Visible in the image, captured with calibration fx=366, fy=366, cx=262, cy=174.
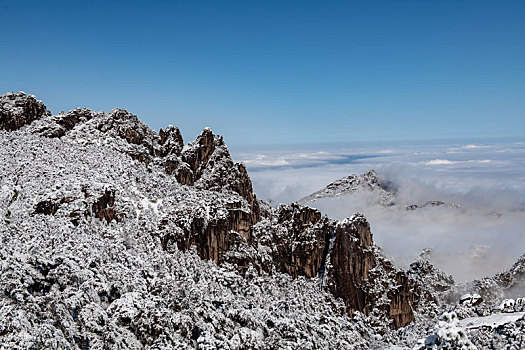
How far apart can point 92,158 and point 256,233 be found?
237 feet

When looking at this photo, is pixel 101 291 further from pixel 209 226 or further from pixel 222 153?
pixel 222 153

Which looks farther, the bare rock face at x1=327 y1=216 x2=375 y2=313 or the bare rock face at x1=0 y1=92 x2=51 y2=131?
the bare rock face at x1=0 y1=92 x2=51 y2=131

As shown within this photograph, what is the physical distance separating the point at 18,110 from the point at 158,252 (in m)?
103

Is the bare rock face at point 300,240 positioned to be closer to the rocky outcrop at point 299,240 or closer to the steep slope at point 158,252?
the rocky outcrop at point 299,240

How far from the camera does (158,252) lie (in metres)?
117

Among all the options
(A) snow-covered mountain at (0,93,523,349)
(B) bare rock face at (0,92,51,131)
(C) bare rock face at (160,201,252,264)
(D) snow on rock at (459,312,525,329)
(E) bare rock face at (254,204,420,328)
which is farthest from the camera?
(B) bare rock face at (0,92,51,131)

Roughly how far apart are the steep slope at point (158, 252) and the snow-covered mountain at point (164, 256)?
43 cm

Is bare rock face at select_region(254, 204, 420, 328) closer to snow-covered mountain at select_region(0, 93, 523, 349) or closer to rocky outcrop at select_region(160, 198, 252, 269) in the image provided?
snow-covered mountain at select_region(0, 93, 523, 349)

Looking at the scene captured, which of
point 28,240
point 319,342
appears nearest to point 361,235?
point 319,342

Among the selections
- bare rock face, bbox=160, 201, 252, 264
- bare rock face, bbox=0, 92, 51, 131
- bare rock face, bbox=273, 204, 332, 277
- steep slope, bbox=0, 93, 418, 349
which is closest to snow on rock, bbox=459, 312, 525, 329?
steep slope, bbox=0, 93, 418, 349

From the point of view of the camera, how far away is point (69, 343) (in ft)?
203

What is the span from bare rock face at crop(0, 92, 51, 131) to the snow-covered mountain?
0.47 metres

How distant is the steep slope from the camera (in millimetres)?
71562

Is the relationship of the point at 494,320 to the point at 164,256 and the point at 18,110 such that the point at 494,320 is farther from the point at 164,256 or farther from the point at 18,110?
the point at 18,110
